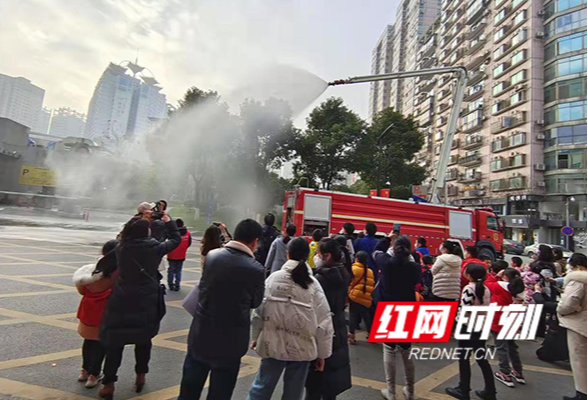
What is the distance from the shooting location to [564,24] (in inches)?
1044

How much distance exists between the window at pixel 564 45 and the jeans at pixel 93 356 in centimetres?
3526

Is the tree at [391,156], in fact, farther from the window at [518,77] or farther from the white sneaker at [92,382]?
the white sneaker at [92,382]

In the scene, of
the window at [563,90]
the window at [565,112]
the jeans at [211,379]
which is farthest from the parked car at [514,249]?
the jeans at [211,379]

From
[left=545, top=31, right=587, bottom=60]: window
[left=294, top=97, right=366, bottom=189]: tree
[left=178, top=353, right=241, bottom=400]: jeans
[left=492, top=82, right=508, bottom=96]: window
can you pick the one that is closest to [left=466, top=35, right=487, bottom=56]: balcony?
[left=492, top=82, right=508, bottom=96]: window

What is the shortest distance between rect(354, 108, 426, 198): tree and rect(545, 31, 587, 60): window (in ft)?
45.7

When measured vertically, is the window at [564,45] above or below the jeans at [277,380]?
above

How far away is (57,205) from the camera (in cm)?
3022

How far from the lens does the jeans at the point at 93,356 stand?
9.67 feet

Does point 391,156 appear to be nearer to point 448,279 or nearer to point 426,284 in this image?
point 426,284

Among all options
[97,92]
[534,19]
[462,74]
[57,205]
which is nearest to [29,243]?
[462,74]

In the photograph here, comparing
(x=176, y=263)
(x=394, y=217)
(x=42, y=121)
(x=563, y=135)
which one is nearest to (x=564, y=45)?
(x=563, y=135)

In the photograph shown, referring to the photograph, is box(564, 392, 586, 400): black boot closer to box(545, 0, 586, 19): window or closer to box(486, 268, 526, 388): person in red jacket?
box(486, 268, 526, 388): person in red jacket

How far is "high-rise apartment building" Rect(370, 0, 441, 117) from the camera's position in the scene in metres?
59.2

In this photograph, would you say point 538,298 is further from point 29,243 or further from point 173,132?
point 173,132
